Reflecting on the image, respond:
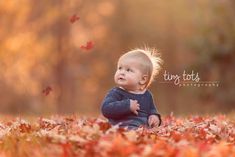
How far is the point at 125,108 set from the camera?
6035mm

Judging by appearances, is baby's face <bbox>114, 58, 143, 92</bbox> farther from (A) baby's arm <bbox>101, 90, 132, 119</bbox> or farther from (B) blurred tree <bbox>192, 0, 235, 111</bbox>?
(B) blurred tree <bbox>192, 0, 235, 111</bbox>

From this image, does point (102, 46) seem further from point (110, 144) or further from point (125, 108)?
point (110, 144)

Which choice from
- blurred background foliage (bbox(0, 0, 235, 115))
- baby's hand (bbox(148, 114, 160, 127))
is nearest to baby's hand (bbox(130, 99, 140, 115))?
baby's hand (bbox(148, 114, 160, 127))

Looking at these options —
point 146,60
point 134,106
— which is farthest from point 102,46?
point 134,106

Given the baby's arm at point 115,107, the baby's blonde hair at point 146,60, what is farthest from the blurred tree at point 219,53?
the baby's arm at point 115,107

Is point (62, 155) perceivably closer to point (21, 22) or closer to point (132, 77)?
point (132, 77)

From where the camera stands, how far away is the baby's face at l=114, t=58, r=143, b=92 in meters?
6.18

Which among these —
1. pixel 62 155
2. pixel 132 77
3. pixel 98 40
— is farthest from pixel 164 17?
pixel 62 155

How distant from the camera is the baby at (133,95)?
20.0 ft

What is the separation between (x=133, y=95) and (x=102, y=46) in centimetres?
2557

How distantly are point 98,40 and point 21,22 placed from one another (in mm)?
7883

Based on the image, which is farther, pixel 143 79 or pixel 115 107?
pixel 143 79

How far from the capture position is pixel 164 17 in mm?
31047

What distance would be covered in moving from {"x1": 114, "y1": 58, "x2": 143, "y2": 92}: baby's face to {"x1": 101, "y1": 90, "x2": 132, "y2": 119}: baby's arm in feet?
0.56
